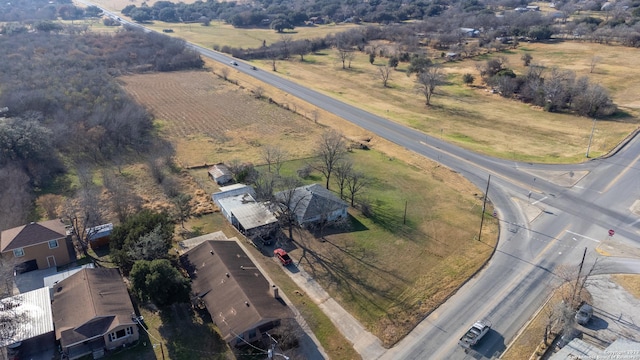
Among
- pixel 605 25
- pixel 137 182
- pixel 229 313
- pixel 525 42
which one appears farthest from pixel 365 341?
pixel 605 25

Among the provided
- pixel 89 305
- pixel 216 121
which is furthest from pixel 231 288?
pixel 216 121

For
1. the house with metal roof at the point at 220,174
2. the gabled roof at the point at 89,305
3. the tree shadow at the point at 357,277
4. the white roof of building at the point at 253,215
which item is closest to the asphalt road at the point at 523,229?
the tree shadow at the point at 357,277

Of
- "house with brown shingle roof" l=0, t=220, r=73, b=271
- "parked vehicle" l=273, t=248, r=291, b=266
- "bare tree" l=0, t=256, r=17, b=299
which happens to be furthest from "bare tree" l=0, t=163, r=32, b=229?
"parked vehicle" l=273, t=248, r=291, b=266

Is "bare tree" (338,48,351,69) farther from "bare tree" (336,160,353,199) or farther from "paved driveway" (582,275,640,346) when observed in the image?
"paved driveway" (582,275,640,346)

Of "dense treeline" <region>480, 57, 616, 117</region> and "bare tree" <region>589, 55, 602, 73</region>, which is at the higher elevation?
"bare tree" <region>589, 55, 602, 73</region>

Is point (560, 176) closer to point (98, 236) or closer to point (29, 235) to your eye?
point (98, 236)

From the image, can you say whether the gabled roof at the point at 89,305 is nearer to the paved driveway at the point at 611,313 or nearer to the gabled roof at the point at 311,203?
the gabled roof at the point at 311,203
